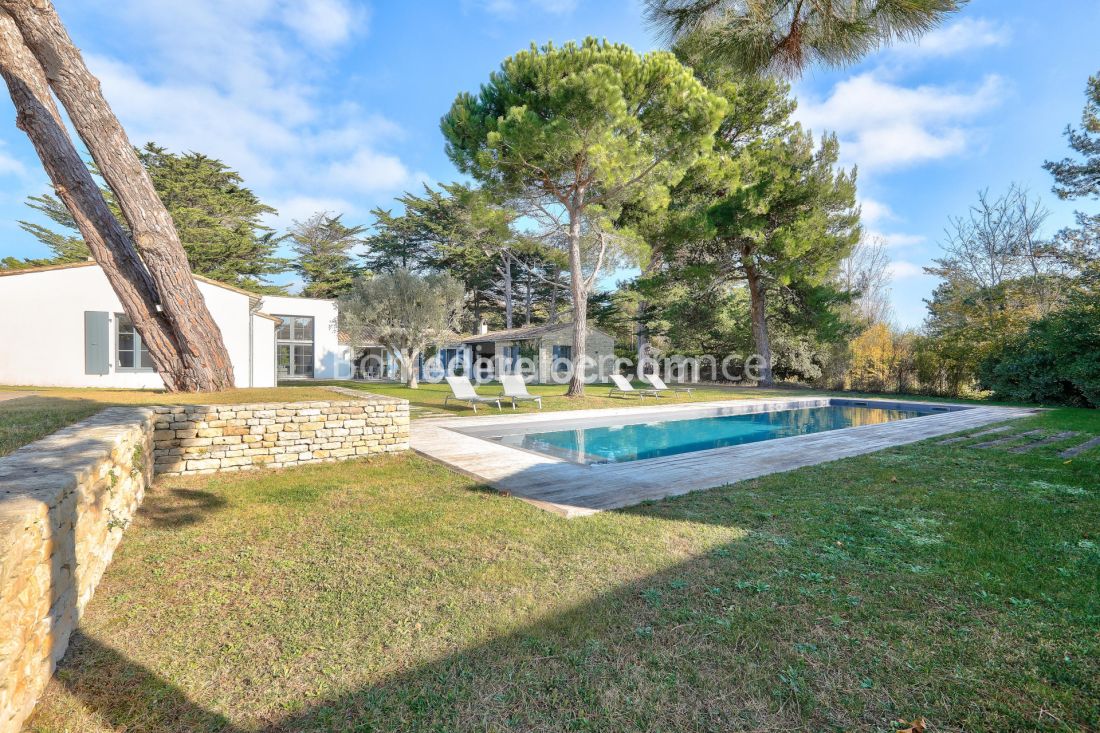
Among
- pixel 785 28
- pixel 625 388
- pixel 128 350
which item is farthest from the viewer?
pixel 625 388

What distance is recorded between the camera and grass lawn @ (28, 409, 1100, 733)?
1.83 metres

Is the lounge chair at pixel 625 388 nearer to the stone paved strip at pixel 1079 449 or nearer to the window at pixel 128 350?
the stone paved strip at pixel 1079 449

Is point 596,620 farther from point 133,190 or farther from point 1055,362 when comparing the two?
point 1055,362

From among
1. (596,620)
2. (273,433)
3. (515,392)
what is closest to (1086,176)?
(515,392)

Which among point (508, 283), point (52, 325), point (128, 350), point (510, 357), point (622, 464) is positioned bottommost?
point (622, 464)

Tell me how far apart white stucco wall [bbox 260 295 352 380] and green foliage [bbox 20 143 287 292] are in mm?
4887

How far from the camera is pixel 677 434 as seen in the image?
10438mm

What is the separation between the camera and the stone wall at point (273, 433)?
5246 millimetres

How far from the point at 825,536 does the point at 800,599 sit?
3.66 ft

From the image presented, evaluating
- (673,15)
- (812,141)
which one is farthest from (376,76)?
(812,141)

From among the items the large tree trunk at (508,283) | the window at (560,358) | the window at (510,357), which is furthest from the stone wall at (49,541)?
the large tree trunk at (508,283)

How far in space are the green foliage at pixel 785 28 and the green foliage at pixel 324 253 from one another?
28.7 metres

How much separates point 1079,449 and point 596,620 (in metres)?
8.19

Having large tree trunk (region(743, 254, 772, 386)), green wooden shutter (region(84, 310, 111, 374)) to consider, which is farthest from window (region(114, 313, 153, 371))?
A: large tree trunk (region(743, 254, 772, 386))
